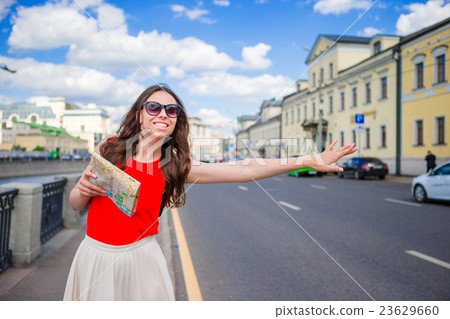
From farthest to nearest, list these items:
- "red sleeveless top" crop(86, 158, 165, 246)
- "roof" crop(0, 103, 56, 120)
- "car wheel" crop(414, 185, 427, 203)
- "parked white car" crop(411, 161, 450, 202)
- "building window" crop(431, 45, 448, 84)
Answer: "car wheel" crop(414, 185, 427, 203) < "parked white car" crop(411, 161, 450, 202) < "building window" crop(431, 45, 448, 84) < "roof" crop(0, 103, 56, 120) < "red sleeveless top" crop(86, 158, 165, 246)

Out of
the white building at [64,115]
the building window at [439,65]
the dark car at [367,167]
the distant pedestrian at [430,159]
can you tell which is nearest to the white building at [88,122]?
the white building at [64,115]

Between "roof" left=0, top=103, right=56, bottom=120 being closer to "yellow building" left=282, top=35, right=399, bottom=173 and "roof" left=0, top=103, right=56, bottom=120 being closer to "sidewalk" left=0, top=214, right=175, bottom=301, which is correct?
"sidewalk" left=0, top=214, right=175, bottom=301

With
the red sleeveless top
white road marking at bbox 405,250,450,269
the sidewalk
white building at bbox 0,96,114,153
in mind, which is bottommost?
the sidewalk

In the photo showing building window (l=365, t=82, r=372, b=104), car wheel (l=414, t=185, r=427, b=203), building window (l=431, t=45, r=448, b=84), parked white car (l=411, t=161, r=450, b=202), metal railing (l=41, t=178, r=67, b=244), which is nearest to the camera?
building window (l=431, t=45, r=448, b=84)

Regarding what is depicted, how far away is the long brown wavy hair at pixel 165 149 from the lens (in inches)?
70.4

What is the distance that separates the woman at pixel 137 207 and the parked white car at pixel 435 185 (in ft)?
32.2

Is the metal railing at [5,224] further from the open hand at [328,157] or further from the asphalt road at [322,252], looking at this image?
the open hand at [328,157]

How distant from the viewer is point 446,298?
11.2 feet

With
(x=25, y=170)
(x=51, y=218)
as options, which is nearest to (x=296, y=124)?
(x=51, y=218)

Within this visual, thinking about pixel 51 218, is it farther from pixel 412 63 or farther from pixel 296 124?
pixel 412 63

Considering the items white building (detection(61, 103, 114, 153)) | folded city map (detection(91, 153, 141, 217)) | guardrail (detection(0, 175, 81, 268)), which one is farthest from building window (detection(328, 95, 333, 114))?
guardrail (detection(0, 175, 81, 268))

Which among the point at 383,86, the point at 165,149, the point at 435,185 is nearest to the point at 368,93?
the point at 383,86

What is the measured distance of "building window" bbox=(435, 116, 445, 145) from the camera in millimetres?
8072

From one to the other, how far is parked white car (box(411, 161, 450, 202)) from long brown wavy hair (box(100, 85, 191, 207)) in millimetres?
9841
